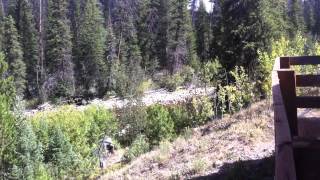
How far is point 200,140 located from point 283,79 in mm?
9322

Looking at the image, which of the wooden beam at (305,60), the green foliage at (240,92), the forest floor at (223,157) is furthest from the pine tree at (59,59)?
the wooden beam at (305,60)

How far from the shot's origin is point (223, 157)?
9805 mm

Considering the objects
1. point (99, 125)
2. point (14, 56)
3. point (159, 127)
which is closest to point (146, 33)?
point (14, 56)

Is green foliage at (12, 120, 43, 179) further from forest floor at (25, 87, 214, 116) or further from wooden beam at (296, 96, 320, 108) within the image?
forest floor at (25, 87, 214, 116)

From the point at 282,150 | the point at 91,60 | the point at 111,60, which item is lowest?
the point at 111,60

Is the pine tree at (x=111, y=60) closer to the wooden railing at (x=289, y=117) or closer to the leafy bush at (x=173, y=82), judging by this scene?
the leafy bush at (x=173, y=82)

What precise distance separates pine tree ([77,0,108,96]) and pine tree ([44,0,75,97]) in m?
1.70

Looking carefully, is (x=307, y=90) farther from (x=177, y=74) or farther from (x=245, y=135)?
(x=177, y=74)

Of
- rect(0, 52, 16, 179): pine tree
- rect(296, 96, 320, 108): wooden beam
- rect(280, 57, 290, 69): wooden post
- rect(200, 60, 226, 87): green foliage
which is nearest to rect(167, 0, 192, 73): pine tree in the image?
rect(200, 60, 226, 87): green foliage

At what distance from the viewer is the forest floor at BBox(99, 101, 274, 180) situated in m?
7.80

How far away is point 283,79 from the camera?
12.4 feet

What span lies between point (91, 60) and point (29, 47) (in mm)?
10133

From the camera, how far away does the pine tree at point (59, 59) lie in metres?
64.8

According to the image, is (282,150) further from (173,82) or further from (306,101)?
(173,82)
